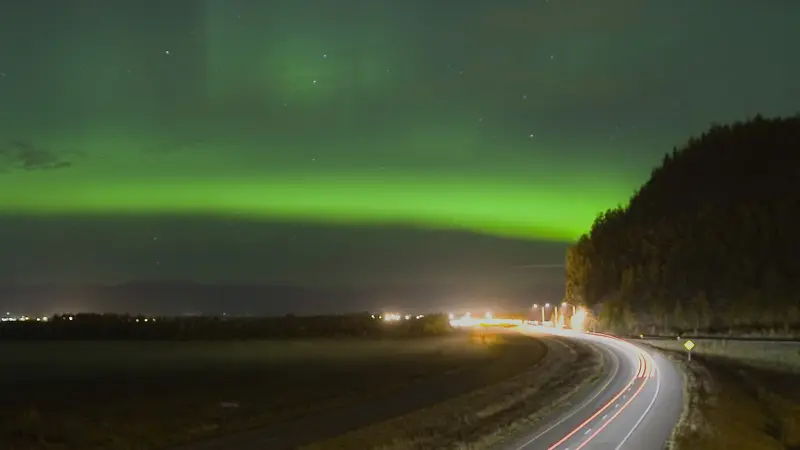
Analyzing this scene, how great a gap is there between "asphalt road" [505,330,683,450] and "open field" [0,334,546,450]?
28.8 ft

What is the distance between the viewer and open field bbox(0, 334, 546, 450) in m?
42.0

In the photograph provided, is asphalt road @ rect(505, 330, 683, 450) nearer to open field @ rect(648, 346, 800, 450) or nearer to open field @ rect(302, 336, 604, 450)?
open field @ rect(648, 346, 800, 450)

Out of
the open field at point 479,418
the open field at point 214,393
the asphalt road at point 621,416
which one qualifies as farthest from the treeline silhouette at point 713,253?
the open field at point 479,418

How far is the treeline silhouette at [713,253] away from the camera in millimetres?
113562

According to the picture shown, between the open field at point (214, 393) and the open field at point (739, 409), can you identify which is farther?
the open field at point (214, 393)

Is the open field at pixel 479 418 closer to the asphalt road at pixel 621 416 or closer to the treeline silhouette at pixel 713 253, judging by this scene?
the asphalt road at pixel 621 416

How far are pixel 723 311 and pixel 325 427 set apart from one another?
279 ft

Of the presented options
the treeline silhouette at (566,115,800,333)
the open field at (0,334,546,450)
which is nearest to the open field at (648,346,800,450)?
the open field at (0,334,546,450)

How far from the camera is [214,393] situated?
63750mm

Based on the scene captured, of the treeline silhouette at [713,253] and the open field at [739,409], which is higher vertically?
the treeline silhouette at [713,253]

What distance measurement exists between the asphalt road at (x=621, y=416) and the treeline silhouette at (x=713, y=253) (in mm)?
32969

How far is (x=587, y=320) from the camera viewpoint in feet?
569

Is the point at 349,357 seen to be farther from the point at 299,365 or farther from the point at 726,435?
the point at 726,435

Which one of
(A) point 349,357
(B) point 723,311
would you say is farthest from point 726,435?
(B) point 723,311
